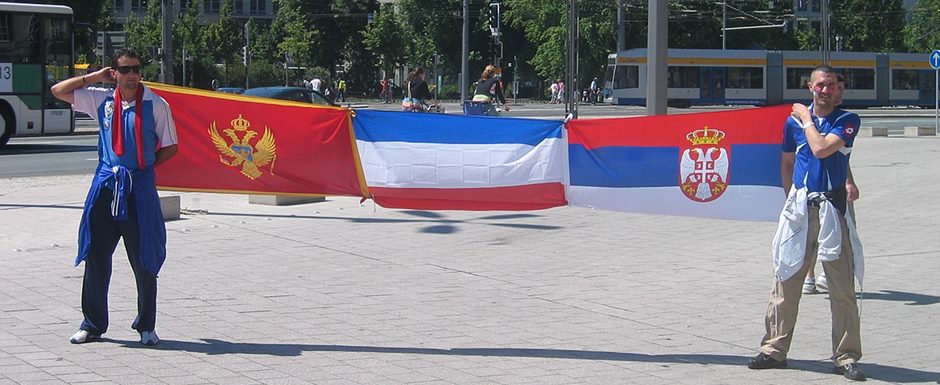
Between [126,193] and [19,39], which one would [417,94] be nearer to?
[19,39]

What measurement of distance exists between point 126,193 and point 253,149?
984 millimetres

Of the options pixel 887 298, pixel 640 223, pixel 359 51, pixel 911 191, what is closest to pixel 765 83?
pixel 359 51

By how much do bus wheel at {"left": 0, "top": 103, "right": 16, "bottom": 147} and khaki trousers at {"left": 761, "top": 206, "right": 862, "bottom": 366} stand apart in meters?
Result: 25.1

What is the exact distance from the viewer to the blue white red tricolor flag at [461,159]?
8109 mm

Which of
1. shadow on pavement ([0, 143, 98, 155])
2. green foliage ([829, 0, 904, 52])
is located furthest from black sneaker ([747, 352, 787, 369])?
green foliage ([829, 0, 904, 52])

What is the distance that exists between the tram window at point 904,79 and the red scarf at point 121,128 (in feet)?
211

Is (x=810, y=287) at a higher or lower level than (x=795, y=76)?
lower

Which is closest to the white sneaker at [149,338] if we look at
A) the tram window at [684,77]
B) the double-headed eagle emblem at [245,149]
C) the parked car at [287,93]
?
the double-headed eagle emblem at [245,149]

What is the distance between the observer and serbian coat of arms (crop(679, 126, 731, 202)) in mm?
7832

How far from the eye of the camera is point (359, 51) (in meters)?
93.2

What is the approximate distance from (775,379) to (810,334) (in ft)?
4.69

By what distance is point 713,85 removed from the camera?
6512 centimetres

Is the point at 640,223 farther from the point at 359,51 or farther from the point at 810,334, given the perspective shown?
the point at 359,51

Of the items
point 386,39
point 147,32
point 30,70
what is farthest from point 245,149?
point 386,39
